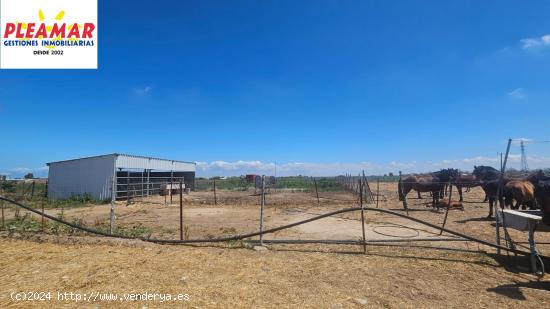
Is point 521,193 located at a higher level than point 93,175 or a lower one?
lower

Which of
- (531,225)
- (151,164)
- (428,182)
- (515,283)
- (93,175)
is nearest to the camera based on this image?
(515,283)

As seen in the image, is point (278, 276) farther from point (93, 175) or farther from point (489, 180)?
point (93, 175)

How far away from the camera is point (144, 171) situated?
3019 centimetres

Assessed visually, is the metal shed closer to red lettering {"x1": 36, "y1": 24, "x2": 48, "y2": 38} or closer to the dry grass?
red lettering {"x1": 36, "y1": 24, "x2": 48, "y2": 38}

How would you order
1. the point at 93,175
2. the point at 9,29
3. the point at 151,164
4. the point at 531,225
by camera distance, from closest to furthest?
the point at 531,225, the point at 9,29, the point at 93,175, the point at 151,164

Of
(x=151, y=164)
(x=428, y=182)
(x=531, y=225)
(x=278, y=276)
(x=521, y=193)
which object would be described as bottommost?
(x=278, y=276)

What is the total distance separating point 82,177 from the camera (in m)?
25.8

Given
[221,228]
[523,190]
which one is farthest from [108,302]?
[523,190]

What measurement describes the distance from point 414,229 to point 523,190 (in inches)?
197

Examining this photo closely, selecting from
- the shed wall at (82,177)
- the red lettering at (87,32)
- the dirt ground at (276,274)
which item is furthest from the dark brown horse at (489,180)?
the shed wall at (82,177)

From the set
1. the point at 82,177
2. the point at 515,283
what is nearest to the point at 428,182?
the point at 515,283

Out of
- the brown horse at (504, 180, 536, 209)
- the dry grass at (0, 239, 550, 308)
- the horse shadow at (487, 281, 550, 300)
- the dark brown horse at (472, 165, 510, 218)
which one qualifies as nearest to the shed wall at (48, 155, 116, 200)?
the dry grass at (0, 239, 550, 308)

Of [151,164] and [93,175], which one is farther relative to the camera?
[151,164]

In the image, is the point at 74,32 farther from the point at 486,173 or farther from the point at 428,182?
the point at 486,173
